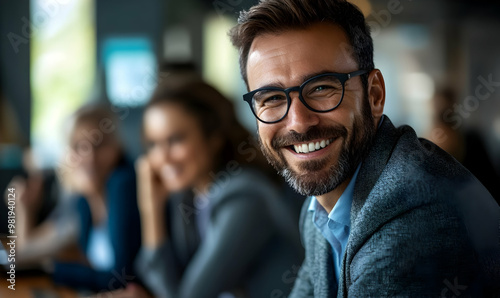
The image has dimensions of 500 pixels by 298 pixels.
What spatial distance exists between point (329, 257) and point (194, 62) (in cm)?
82

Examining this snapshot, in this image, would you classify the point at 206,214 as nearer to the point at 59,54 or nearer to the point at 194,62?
the point at 194,62

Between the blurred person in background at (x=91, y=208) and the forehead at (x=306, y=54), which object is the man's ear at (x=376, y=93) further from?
the blurred person in background at (x=91, y=208)

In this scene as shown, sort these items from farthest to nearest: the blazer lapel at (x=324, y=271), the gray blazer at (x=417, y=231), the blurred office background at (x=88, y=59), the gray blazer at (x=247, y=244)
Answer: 1. the blurred office background at (x=88, y=59)
2. the gray blazer at (x=247, y=244)
3. the blazer lapel at (x=324, y=271)
4. the gray blazer at (x=417, y=231)

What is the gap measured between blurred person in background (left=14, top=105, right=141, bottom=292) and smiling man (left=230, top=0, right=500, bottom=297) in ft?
2.78

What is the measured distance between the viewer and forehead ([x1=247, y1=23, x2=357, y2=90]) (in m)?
0.58

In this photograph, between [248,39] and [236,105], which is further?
[236,105]

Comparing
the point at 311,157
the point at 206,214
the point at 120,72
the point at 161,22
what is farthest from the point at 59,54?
the point at 311,157

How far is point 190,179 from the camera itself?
1.28 meters

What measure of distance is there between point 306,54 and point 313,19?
0.14 feet

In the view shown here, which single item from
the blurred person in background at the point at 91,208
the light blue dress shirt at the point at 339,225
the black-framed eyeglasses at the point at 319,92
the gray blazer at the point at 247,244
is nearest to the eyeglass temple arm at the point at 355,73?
the black-framed eyeglasses at the point at 319,92

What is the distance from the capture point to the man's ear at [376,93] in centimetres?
60

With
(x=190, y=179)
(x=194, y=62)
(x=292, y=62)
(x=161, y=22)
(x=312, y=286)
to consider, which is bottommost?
(x=312, y=286)

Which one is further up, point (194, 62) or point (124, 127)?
point (194, 62)

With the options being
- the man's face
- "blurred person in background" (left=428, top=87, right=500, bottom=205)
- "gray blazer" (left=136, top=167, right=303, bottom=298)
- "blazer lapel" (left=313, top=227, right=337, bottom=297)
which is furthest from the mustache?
"gray blazer" (left=136, top=167, right=303, bottom=298)
